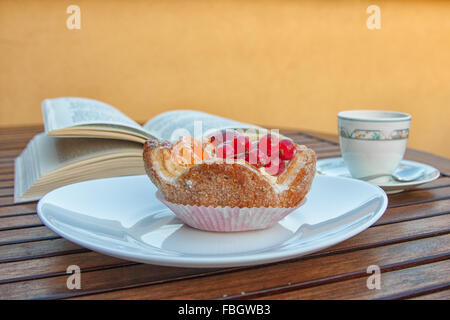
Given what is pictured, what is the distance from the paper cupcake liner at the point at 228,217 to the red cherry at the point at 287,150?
0.07 meters

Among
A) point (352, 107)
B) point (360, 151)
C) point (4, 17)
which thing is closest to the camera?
point (360, 151)

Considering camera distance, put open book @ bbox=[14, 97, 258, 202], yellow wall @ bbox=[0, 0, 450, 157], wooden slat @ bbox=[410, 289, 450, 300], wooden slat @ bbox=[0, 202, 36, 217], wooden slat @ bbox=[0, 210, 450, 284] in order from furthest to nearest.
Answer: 1. yellow wall @ bbox=[0, 0, 450, 157]
2. open book @ bbox=[14, 97, 258, 202]
3. wooden slat @ bbox=[0, 202, 36, 217]
4. wooden slat @ bbox=[0, 210, 450, 284]
5. wooden slat @ bbox=[410, 289, 450, 300]

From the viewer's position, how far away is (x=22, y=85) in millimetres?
2426

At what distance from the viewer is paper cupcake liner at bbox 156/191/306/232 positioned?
20.3 inches

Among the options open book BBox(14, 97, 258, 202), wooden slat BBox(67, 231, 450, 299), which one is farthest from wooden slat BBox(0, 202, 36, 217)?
wooden slat BBox(67, 231, 450, 299)

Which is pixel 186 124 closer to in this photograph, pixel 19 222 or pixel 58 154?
pixel 58 154

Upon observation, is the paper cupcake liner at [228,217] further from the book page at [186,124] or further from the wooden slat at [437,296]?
the book page at [186,124]

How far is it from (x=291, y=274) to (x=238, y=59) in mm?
2394

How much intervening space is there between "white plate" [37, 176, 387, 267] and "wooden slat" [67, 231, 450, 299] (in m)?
0.02

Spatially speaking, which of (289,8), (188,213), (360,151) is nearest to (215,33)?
(289,8)

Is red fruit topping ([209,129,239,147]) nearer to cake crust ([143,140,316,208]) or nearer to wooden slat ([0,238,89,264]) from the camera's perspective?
cake crust ([143,140,316,208])
